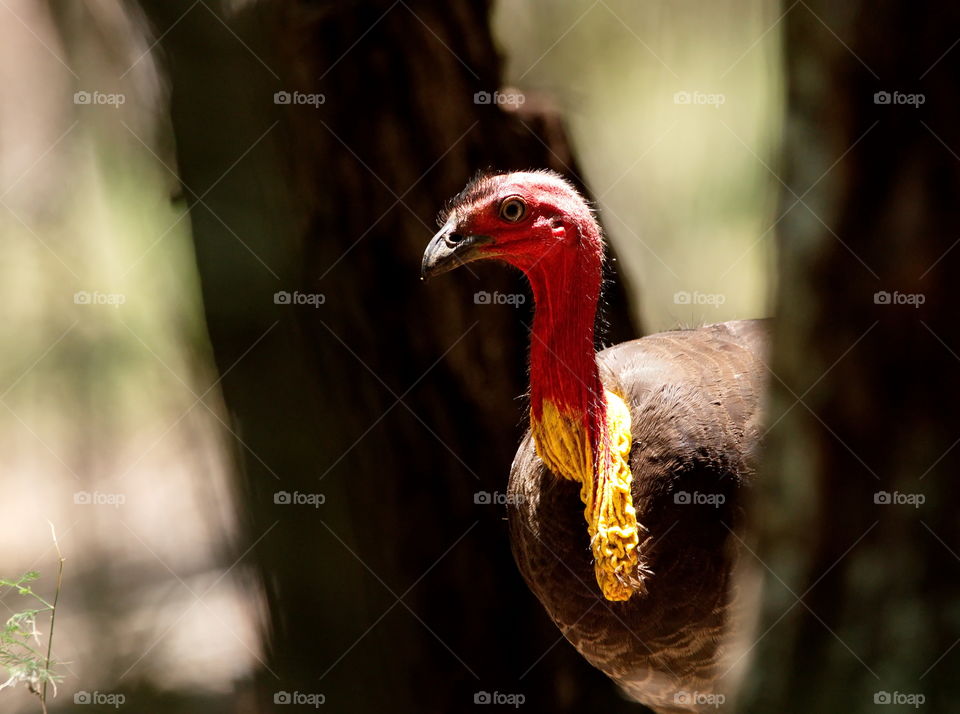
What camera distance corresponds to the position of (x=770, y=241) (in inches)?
28.8

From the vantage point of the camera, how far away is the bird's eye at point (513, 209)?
1765mm

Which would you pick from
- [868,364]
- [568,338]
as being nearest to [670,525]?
[568,338]

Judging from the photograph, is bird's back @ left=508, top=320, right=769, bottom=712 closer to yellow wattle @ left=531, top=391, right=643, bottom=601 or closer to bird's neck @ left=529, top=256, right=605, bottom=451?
yellow wattle @ left=531, top=391, right=643, bottom=601

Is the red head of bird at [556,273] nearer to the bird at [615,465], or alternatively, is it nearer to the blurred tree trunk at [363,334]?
the bird at [615,465]

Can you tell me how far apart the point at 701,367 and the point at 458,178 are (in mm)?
820

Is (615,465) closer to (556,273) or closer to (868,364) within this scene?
(556,273)

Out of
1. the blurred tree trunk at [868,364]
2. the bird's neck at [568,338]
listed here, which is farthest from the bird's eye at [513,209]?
the blurred tree trunk at [868,364]

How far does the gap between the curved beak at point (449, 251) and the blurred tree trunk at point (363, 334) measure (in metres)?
0.53

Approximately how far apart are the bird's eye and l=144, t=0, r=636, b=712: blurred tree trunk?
22.5 inches

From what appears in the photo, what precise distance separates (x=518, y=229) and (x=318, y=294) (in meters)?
0.67

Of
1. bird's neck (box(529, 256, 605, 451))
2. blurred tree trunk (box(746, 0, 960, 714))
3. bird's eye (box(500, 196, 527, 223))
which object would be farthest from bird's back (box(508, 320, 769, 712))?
blurred tree trunk (box(746, 0, 960, 714))

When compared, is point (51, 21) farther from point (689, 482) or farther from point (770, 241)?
point (770, 241)

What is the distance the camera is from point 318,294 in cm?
225

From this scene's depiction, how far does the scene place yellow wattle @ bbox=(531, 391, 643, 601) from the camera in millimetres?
1660
